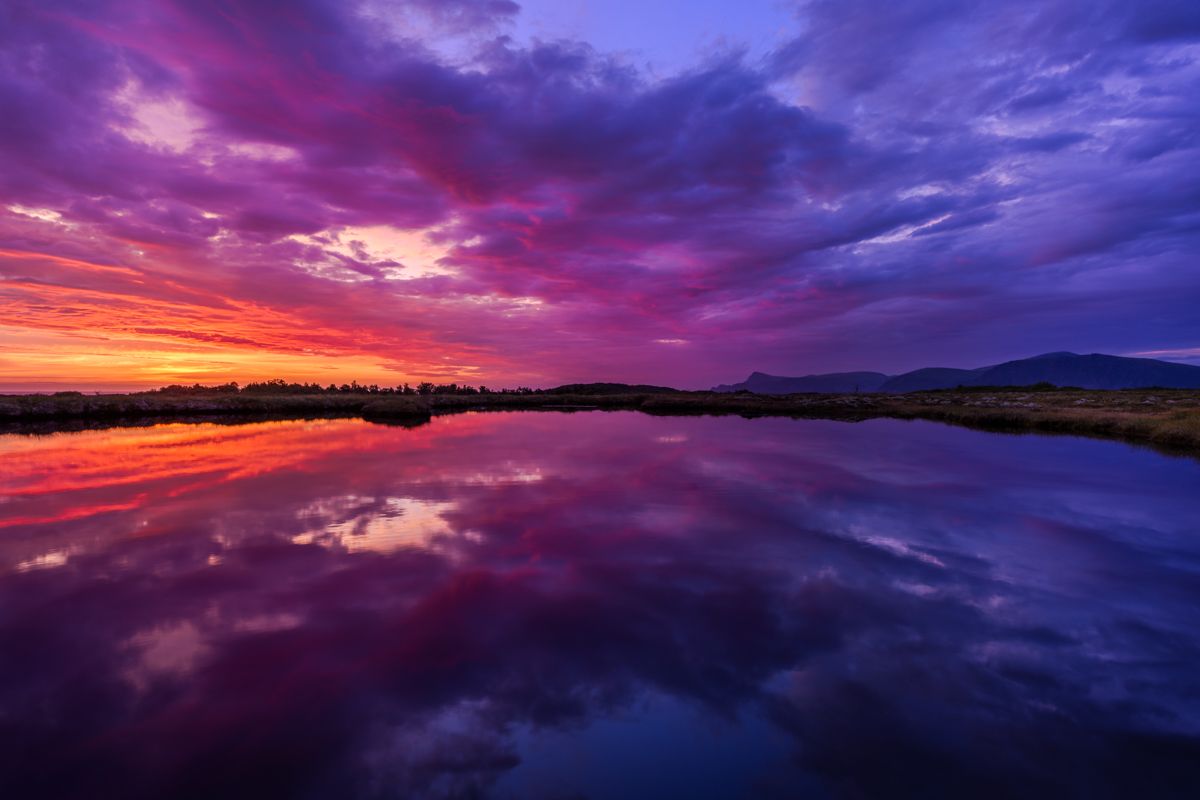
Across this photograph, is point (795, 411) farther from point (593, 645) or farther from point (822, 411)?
point (593, 645)

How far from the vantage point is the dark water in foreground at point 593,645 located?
4.29 meters

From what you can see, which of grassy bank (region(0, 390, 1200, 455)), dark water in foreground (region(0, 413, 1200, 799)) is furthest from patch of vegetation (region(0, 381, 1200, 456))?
dark water in foreground (region(0, 413, 1200, 799))

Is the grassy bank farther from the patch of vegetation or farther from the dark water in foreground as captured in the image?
the dark water in foreground

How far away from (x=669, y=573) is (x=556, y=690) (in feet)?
12.3

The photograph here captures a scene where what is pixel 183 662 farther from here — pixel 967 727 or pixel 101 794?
pixel 967 727

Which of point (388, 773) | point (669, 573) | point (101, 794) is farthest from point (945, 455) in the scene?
point (101, 794)

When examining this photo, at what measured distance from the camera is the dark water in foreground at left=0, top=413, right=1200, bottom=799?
4.29 meters

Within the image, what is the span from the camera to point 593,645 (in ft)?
20.6

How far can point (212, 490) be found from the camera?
14891mm

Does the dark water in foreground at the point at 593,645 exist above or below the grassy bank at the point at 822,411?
below

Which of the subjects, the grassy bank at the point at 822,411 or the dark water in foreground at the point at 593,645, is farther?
the grassy bank at the point at 822,411

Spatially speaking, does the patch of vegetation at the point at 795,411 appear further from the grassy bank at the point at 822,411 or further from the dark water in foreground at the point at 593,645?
the dark water in foreground at the point at 593,645

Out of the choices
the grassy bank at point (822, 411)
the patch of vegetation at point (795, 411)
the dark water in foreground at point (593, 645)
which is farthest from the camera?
the patch of vegetation at point (795, 411)

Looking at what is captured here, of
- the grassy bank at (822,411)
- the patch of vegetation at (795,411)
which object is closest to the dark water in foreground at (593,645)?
the grassy bank at (822,411)
